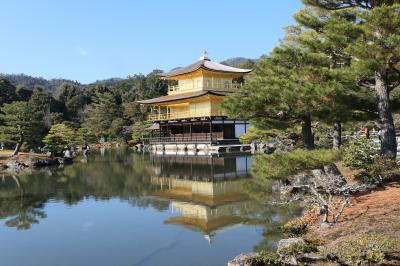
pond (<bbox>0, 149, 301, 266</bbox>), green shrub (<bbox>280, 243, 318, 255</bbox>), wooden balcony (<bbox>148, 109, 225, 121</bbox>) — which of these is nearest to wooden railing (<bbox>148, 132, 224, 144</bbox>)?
wooden balcony (<bbox>148, 109, 225, 121</bbox>)

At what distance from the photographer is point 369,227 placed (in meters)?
6.30

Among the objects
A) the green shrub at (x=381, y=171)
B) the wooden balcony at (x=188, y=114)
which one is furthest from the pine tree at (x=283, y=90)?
the wooden balcony at (x=188, y=114)

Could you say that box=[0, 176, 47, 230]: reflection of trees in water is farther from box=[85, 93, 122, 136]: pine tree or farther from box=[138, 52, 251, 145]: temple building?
box=[85, 93, 122, 136]: pine tree

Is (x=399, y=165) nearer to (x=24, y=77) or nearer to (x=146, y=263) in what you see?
(x=146, y=263)

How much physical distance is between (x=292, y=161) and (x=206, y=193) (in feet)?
21.8

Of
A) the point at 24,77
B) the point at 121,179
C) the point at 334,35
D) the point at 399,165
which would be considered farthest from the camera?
the point at 24,77

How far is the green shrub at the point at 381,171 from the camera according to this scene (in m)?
8.88

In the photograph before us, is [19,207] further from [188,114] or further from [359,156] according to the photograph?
[188,114]

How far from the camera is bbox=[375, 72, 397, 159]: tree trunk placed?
364 inches

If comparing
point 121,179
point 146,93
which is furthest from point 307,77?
point 146,93

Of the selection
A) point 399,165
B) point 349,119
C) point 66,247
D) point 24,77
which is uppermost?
point 24,77

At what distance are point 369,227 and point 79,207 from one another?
9.07 metres

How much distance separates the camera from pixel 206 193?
46.9ft

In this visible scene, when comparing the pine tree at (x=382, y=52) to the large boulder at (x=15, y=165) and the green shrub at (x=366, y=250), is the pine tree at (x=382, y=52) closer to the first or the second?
the green shrub at (x=366, y=250)
